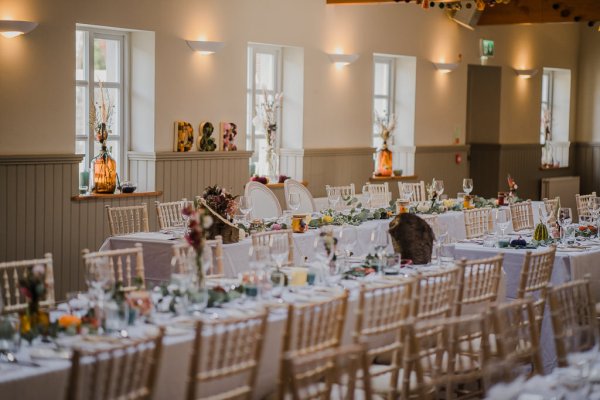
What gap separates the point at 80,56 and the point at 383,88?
5344 millimetres

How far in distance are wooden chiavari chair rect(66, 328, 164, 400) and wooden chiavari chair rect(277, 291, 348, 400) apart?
0.61 meters

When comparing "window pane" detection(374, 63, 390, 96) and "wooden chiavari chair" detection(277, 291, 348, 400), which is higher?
"window pane" detection(374, 63, 390, 96)

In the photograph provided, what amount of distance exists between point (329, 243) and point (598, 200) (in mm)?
5976

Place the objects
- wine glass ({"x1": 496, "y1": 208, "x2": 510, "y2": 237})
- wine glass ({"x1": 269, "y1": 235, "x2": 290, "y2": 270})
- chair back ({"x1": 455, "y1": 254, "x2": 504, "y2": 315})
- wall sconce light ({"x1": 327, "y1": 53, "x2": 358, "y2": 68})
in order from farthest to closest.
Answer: wall sconce light ({"x1": 327, "y1": 53, "x2": 358, "y2": 68})
wine glass ({"x1": 496, "y1": 208, "x2": 510, "y2": 237})
wine glass ({"x1": 269, "y1": 235, "x2": 290, "y2": 270})
chair back ({"x1": 455, "y1": 254, "x2": 504, "y2": 315})

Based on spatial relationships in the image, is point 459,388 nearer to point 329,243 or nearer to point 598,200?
point 329,243

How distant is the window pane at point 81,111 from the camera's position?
990 cm

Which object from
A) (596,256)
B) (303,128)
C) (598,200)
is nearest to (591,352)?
(596,256)

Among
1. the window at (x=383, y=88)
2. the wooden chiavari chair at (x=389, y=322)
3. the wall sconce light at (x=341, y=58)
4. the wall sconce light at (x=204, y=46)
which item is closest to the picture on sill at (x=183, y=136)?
the wall sconce light at (x=204, y=46)

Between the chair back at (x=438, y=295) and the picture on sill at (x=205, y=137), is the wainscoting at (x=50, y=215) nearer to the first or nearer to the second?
the picture on sill at (x=205, y=137)

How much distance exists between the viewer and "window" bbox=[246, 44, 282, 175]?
12.0 meters

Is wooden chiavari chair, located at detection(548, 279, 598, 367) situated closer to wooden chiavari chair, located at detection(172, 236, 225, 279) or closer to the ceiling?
wooden chiavari chair, located at detection(172, 236, 225, 279)

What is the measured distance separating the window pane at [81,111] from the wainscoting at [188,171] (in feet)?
2.00

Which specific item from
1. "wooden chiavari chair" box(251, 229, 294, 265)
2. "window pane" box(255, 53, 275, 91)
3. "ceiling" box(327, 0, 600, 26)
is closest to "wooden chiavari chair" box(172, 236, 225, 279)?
"wooden chiavari chair" box(251, 229, 294, 265)

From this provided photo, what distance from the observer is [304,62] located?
40.1 ft
